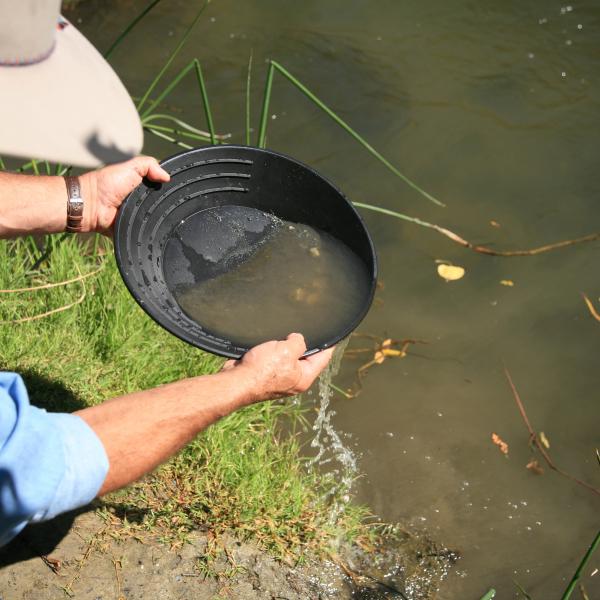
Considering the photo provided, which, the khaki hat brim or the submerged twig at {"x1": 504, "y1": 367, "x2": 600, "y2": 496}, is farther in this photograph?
the submerged twig at {"x1": 504, "y1": 367, "x2": 600, "y2": 496}

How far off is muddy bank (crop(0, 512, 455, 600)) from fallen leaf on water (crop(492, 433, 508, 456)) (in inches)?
37.5

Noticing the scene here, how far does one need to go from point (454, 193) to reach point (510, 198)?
317 mm

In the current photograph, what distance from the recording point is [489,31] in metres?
6.01

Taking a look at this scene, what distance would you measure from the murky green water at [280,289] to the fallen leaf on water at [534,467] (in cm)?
149

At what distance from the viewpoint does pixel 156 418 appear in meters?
1.96

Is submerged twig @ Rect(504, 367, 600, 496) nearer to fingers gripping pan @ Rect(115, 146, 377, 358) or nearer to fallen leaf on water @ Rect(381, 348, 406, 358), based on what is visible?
fallen leaf on water @ Rect(381, 348, 406, 358)

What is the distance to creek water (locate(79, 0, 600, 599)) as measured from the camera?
Answer: 3.34 m

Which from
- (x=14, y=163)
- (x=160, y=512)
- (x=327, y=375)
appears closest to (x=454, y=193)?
(x=327, y=375)

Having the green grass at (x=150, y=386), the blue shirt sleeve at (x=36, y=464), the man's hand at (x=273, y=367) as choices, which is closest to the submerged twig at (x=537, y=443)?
the green grass at (x=150, y=386)

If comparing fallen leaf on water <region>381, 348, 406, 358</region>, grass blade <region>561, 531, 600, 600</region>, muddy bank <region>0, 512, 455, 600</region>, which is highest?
grass blade <region>561, 531, 600, 600</region>

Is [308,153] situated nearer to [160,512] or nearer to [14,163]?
[14,163]

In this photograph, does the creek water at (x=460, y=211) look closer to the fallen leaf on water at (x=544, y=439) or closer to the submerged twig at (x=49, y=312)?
the fallen leaf on water at (x=544, y=439)

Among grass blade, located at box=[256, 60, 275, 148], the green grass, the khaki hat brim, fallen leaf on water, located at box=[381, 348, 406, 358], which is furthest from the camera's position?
fallen leaf on water, located at box=[381, 348, 406, 358]

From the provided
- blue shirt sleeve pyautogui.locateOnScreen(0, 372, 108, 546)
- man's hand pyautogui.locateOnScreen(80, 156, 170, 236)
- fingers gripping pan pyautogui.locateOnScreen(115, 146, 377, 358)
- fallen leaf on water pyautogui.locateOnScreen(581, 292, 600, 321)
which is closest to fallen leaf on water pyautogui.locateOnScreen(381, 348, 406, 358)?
fallen leaf on water pyautogui.locateOnScreen(581, 292, 600, 321)
